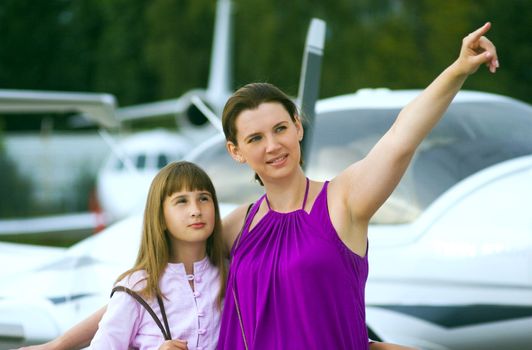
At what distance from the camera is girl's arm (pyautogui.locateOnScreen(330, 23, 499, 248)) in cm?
207

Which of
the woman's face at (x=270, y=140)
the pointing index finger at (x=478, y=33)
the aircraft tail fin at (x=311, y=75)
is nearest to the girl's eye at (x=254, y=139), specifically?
the woman's face at (x=270, y=140)

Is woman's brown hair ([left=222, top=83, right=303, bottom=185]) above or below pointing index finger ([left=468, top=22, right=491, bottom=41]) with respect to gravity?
below

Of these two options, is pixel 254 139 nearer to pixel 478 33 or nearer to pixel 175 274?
pixel 175 274

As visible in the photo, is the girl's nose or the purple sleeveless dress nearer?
the purple sleeveless dress

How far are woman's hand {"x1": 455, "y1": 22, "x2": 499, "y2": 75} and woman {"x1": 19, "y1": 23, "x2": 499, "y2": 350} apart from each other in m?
0.13

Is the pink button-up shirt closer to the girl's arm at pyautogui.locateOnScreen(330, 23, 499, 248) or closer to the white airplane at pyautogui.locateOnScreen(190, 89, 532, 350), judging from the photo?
the girl's arm at pyautogui.locateOnScreen(330, 23, 499, 248)

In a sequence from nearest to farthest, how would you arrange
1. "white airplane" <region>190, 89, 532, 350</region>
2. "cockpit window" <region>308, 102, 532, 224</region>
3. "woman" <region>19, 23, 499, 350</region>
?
"woman" <region>19, 23, 499, 350</region>, "white airplane" <region>190, 89, 532, 350</region>, "cockpit window" <region>308, 102, 532, 224</region>

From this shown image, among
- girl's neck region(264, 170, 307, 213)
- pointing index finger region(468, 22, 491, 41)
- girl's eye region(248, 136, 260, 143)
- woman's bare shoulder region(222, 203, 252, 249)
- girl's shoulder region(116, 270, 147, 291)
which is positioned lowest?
girl's shoulder region(116, 270, 147, 291)

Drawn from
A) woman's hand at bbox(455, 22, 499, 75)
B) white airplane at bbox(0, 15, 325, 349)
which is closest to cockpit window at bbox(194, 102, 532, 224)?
white airplane at bbox(0, 15, 325, 349)

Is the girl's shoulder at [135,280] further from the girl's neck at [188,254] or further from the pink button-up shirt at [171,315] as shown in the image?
the girl's neck at [188,254]

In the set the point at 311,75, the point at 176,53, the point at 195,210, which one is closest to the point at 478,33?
the point at 195,210

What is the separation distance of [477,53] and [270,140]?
638 millimetres

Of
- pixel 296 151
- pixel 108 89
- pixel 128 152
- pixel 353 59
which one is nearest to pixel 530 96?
pixel 353 59

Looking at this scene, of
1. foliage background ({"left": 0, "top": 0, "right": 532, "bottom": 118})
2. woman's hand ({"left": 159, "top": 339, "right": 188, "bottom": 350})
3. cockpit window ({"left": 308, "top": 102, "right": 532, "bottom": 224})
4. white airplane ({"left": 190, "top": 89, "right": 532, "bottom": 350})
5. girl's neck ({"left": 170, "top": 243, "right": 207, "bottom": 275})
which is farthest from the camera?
foliage background ({"left": 0, "top": 0, "right": 532, "bottom": 118})
